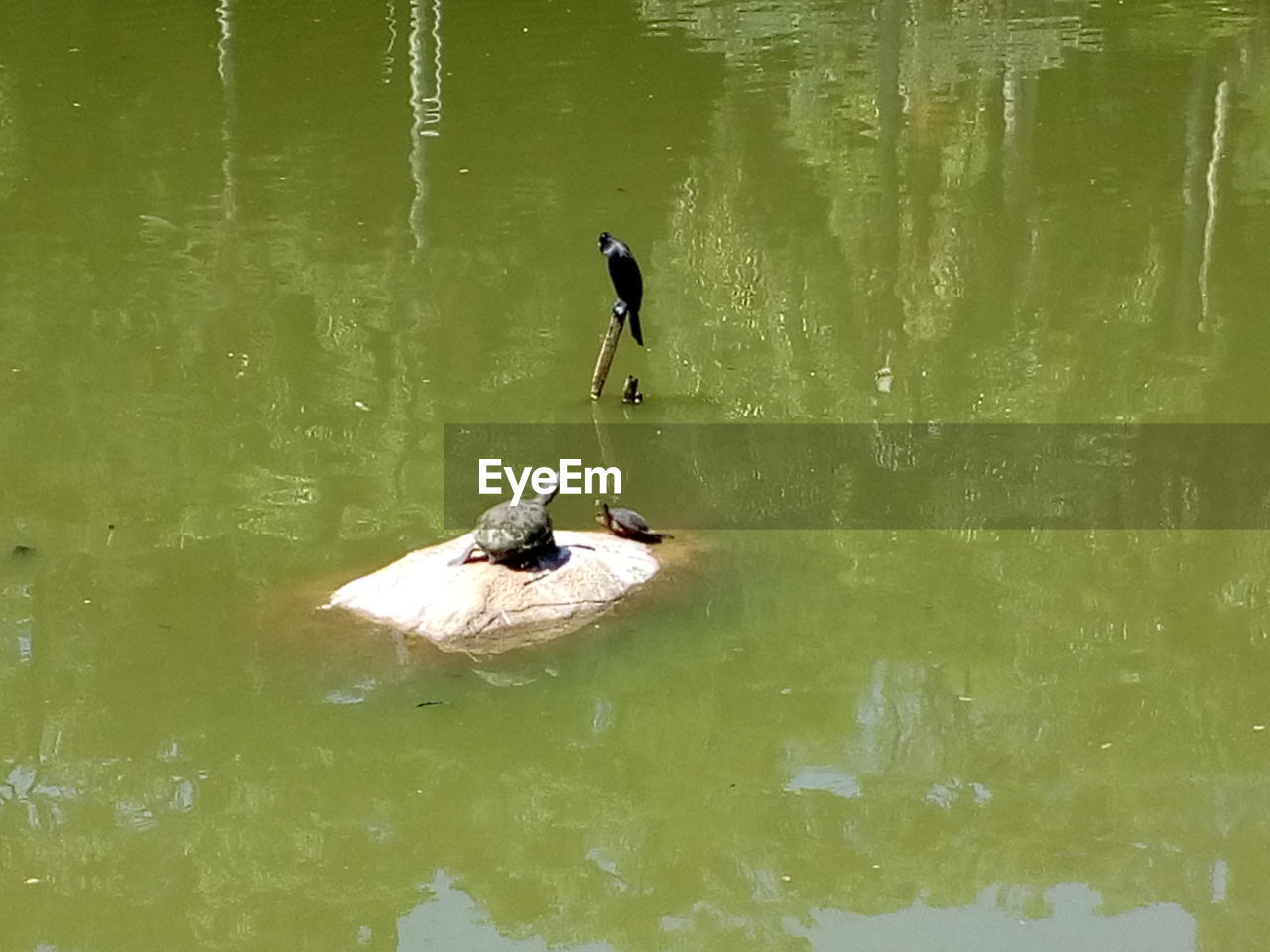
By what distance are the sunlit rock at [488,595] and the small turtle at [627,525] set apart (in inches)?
9.3

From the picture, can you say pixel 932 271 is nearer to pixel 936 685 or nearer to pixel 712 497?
pixel 712 497

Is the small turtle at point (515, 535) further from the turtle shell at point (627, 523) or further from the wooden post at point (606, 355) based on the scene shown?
the wooden post at point (606, 355)

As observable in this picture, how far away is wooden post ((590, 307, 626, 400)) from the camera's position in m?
8.05

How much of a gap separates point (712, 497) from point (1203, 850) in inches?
113

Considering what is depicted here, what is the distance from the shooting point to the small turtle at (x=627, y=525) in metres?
6.97

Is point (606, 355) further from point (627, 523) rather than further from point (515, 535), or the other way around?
point (515, 535)

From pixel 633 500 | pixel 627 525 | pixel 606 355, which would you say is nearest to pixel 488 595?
pixel 627 525

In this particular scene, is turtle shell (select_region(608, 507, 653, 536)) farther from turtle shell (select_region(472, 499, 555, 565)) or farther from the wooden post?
the wooden post

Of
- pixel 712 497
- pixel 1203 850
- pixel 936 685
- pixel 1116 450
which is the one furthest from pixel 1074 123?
pixel 1203 850

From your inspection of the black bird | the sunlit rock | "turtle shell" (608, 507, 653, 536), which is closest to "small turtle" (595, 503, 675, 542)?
"turtle shell" (608, 507, 653, 536)

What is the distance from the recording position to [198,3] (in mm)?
16422

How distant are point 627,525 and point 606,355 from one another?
147cm

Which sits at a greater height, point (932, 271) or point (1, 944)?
point (932, 271)

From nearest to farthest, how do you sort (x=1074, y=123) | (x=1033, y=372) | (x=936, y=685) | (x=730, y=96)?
(x=936, y=685)
(x=1033, y=372)
(x=1074, y=123)
(x=730, y=96)
